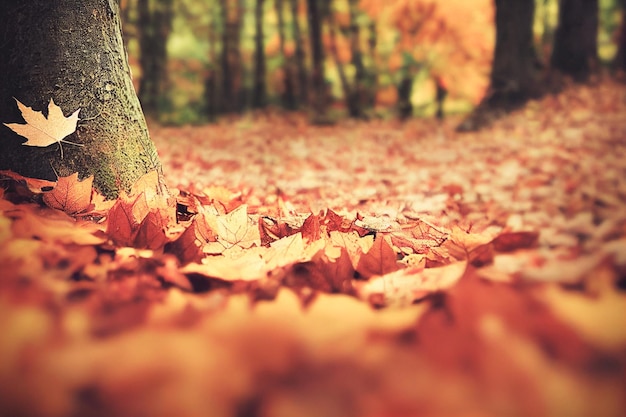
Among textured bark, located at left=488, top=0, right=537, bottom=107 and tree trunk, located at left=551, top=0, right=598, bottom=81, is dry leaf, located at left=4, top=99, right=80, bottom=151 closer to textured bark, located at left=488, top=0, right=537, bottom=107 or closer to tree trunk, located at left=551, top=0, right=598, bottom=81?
textured bark, located at left=488, top=0, right=537, bottom=107

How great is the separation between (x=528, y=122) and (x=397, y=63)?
6236 millimetres

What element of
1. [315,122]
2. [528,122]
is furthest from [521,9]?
[315,122]

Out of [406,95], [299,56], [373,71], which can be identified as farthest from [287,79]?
[406,95]

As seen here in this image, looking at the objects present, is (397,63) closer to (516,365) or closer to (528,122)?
(528,122)

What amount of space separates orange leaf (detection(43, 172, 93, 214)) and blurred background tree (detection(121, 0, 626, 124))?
28.4 ft

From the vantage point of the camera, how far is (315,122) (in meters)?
9.56

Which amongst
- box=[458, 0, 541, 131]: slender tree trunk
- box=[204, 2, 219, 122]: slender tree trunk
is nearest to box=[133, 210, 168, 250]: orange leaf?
box=[458, 0, 541, 131]: slender tree trunk

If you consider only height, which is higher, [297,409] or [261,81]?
[261,81]

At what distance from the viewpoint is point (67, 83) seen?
1.43 metres

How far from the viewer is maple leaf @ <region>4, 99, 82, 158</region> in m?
1.35

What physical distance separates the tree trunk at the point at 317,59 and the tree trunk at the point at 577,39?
4.80 m

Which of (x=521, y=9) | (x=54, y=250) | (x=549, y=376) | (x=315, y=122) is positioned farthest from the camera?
(x=315, y=122)

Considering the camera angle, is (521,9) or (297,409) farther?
(521,9)

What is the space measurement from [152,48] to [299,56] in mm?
3784
